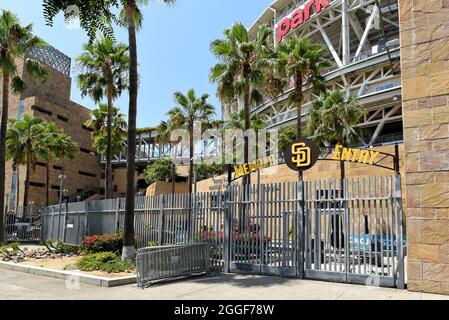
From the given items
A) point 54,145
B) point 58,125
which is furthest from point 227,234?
point 58,125

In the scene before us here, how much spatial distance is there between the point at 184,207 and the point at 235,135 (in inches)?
887

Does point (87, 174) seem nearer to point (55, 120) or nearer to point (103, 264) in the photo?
point (55, 120)

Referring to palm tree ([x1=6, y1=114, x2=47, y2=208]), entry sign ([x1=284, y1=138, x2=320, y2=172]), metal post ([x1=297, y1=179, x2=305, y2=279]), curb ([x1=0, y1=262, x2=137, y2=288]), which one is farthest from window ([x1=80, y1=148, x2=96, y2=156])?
metal post ([x1=297, y1=179, x2=305, y2=279])

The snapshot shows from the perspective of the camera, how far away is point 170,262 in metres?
10.9

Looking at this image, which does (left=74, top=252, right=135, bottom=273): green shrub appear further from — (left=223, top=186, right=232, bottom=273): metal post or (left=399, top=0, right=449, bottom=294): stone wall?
(left=399, top=0, right=449, bottom=294): stone wall

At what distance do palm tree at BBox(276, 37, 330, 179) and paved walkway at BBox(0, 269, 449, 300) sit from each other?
14115mm

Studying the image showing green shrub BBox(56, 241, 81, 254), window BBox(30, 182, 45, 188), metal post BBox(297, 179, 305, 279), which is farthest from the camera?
window BBox(30, 182, 45, 188)

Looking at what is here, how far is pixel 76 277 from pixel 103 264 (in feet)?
3.99

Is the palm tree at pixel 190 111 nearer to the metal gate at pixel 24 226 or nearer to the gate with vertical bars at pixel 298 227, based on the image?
the metal gate at pixel 24 226

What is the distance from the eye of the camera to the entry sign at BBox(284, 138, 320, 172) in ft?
37.8

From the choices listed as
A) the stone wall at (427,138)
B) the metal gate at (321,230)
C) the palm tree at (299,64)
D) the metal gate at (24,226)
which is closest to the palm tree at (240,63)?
the palm tree at (299,64)

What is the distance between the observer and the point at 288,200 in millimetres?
11461

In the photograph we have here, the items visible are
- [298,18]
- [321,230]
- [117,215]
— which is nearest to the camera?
[321,230]
